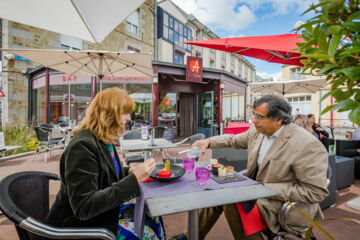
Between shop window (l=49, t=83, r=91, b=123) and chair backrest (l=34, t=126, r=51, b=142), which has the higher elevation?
shop window (l=49, t=83, r=91, b=123)

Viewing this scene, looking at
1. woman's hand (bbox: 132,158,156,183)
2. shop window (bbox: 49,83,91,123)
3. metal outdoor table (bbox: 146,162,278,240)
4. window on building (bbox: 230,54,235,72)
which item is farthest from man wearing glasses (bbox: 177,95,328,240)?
window on building (bbox: 230,54,235,72)

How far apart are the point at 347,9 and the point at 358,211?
360cm

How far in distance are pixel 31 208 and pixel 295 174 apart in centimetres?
210

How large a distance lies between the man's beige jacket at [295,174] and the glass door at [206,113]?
8.23 meters

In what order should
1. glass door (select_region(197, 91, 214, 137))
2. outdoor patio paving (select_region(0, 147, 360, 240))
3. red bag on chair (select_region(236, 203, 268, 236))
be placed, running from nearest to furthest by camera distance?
red bag on chair (select_region(236, 203, 268, 236)) → outdoor patio paving (select_region(0, 147, 360, 240)) → glass door (select_region(197, 91, 214, 137))

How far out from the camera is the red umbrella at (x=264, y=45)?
3.76 m

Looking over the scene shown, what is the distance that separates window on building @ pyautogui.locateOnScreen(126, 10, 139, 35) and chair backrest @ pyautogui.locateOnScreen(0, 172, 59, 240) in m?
12.0

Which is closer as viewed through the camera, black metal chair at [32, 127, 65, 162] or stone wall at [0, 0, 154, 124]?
black metal chair at [32, 127, 65, 162]

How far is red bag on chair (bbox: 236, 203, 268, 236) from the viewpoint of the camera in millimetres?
1667

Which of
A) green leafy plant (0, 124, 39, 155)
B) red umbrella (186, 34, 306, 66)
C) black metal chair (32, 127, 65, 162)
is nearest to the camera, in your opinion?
red umbrella (186, 34, 306, 66)

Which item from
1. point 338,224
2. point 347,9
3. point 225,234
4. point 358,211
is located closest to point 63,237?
point 347,9

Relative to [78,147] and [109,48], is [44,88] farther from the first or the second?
[78,147]

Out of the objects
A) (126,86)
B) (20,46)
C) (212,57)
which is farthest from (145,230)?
(212,57)

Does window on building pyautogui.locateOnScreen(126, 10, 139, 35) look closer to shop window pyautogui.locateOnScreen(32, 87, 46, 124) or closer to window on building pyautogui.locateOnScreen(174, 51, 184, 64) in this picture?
window on building pyautogui.locateOnScreen(174, 51, 184, 64)
